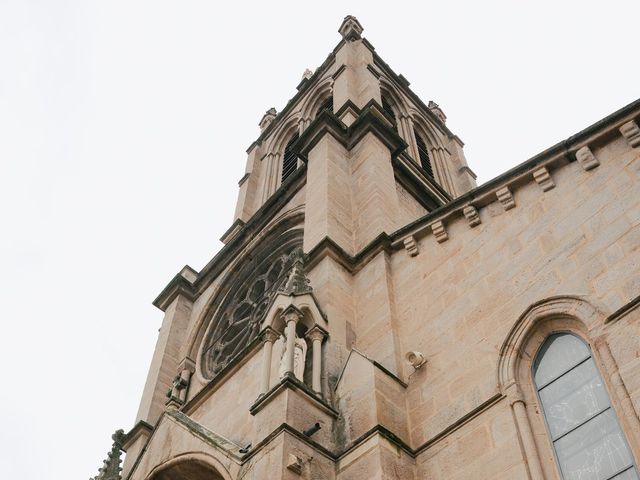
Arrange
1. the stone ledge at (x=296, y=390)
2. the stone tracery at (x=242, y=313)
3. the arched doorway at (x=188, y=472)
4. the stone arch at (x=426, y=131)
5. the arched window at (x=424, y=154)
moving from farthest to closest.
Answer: the stone arch at (x=426, y=131) → the arched window at (x=424, y=154) → the stone tracery at (x=242, y=313) → the arched doorway at (x=188, y=472) → the stone ledge at (x=296, y=390)

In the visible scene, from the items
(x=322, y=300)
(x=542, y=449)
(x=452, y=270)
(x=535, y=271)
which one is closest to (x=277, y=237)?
(x=322, y=300)

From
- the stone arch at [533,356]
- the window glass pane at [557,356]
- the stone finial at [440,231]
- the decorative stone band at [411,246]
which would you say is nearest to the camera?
the stone arch at [533,356]

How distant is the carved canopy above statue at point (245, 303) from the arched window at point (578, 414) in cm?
826

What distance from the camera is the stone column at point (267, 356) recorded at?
950 centimetres

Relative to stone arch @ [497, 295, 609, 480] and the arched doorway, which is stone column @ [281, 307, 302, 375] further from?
stone arch @ [497, 295, 609, 480]

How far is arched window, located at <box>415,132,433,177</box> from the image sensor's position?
23877 millimetres

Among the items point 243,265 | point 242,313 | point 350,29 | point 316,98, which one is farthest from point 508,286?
point 350,29

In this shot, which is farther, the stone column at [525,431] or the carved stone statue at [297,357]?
the carved stone statue at [297,357]

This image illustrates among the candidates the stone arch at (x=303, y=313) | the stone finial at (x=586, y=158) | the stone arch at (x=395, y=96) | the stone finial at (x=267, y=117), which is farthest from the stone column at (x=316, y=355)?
the stone finial at (x=267, y=117)

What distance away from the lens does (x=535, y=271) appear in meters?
8.66

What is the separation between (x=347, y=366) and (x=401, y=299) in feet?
5.52

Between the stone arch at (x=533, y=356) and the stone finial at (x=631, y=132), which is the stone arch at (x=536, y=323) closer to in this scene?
the stone arch at (x=533, y=356)

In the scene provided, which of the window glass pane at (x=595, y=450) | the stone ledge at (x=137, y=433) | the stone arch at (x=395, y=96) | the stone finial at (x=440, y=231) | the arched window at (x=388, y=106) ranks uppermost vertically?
the stone arch at (x=395, y=96)

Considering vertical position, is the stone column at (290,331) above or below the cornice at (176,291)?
below
